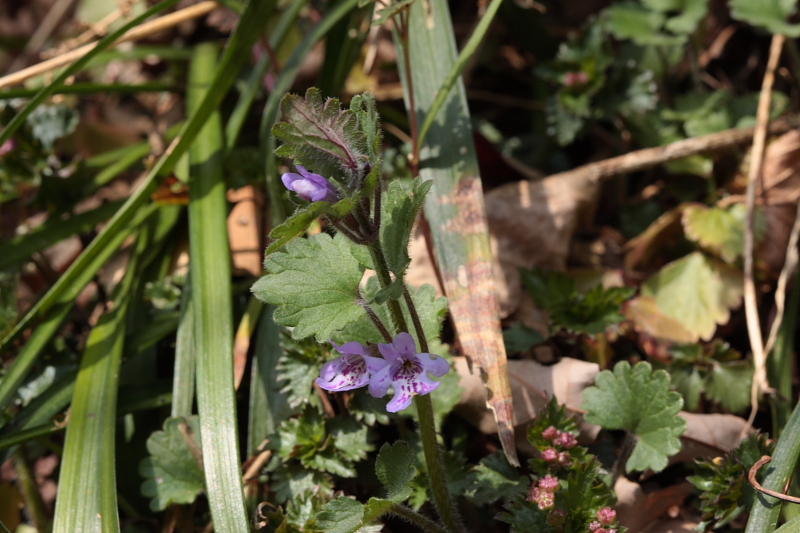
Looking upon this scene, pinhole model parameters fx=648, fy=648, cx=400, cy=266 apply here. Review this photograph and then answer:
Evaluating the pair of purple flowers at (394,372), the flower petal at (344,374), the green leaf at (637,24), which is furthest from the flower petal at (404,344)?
the green leaf at (637,24)

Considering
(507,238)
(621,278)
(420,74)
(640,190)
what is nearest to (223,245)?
(420,74)

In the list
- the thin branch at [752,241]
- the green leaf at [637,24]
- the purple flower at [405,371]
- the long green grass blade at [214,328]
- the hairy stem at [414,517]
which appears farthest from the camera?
the green leaf at [637,24]

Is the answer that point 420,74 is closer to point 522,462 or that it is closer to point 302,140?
point 302,140

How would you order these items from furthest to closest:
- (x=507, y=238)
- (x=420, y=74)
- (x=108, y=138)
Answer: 1. (x=108, y=138)
2. (x=507, y=238)
3. (x=420, y=74)

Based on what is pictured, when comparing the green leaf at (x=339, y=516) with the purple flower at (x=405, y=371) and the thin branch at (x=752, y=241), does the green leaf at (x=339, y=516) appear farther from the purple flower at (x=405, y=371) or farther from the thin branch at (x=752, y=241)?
the thin branch at (x=752, y=241)

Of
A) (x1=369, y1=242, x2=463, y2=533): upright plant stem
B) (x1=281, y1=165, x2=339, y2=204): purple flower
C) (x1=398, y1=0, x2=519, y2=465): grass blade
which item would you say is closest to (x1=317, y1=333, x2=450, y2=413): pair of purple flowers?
(x1=369, y1=242, x2=463, y2=533): upright plant stem

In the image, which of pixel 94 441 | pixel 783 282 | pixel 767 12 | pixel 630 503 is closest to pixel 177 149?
pixel 94 441

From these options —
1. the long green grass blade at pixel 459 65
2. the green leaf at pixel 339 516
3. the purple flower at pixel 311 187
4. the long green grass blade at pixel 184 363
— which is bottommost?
the green leaf at pixel 339 516

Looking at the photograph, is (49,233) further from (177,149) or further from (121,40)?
(121,40)

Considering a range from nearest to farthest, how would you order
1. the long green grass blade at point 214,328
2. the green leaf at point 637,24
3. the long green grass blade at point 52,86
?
the long green grass blade at point 214,328
the long green grass blade at point 52,86
the green leaf at point 637,24
